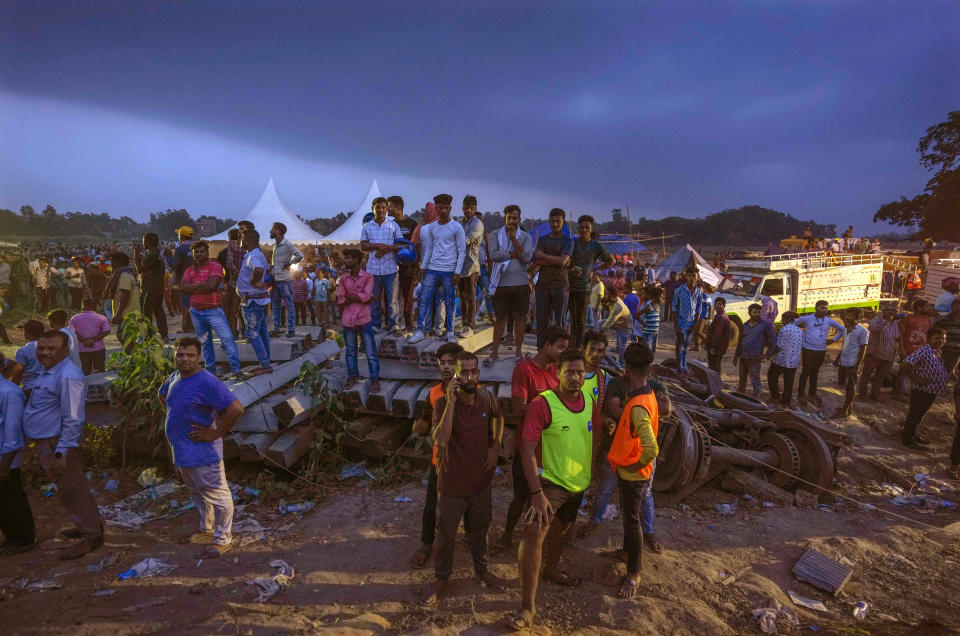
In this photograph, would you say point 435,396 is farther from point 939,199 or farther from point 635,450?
point 939,199

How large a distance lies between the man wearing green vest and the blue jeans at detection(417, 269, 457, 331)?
327 cm

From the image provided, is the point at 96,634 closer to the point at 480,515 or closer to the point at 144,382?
the point at 480,515

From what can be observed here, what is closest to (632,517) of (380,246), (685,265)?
(380,246)

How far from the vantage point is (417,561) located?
4.09 meters

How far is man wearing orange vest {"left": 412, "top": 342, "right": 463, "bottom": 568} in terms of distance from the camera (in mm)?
3660

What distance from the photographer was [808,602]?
389cm

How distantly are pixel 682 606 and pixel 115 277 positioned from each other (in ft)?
28.5

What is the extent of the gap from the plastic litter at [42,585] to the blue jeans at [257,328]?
9.86 ft

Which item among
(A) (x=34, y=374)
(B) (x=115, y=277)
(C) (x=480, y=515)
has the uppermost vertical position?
(B) (x=115, y=277)

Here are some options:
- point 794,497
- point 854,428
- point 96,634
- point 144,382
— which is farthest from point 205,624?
point 854,428

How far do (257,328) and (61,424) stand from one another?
243 centimetres

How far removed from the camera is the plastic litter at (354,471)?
19.1ft

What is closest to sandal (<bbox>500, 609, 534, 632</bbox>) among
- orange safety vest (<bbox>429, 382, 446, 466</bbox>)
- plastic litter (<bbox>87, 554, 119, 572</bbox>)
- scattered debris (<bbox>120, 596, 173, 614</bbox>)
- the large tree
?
orange safety vest (<bbox>429, 382, 446, 466</bbox>)

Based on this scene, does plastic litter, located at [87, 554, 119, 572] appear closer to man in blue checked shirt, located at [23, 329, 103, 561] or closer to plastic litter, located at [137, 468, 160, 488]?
man in blue checked shirt, located at [23, 329, 103, 561]
